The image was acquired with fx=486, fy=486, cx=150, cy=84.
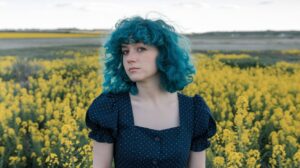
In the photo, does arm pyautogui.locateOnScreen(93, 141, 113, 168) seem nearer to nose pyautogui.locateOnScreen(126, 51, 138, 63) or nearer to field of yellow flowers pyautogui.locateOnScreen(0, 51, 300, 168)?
nose pyautogui.locateOnScreen(126, 51, 138, 63)

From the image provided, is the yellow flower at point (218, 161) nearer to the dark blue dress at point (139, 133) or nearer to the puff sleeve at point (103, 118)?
the dark blue dress at point (139, 133)

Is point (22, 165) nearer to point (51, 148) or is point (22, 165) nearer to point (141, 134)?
point (51, 148)

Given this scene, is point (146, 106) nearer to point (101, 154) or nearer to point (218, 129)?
point (101, 154)

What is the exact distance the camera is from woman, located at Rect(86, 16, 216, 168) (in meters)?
2.39

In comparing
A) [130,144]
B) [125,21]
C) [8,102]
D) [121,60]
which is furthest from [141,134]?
[8,102]

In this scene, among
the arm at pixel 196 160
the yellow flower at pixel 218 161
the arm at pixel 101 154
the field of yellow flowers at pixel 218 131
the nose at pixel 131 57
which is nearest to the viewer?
the nose at pixel 131 57

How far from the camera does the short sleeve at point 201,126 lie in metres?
2.53

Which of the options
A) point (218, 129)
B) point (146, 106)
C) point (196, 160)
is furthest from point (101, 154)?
point (218, 129)

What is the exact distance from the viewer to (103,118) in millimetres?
2414

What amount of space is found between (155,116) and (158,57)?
0.98 ft

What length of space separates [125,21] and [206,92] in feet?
18.9

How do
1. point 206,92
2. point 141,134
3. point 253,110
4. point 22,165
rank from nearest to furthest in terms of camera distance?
point 141,134 < point 22,165 < point 253,110 < point 206,92

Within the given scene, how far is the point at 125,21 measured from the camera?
247 cm

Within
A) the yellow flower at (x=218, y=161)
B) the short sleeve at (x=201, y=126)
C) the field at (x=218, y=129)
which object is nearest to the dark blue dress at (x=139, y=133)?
the short sleeve at (x=201, y=126)
